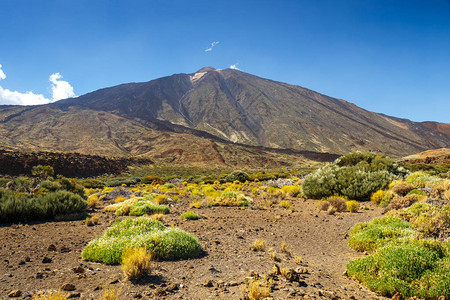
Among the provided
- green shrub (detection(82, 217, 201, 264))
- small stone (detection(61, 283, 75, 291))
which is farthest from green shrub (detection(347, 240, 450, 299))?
small stone (detection(61, 283, 75, 291))

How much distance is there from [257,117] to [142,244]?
14309 centimetres

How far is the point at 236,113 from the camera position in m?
151

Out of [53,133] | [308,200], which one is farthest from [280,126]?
[308,200]

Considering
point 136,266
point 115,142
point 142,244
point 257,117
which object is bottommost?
point 142,244

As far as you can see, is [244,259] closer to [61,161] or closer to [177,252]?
[177,252]

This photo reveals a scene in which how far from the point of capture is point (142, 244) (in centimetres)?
522

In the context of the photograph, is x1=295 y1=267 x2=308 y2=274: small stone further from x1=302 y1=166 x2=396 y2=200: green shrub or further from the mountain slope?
the mountain slope

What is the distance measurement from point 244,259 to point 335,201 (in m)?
8.13

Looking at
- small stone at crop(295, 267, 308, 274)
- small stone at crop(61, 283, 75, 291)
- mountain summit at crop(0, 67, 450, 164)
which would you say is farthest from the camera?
mountain summit at crop(0, 67, 450, 164)

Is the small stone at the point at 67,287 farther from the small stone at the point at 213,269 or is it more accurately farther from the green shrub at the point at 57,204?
the green shrub at the point at 57,204

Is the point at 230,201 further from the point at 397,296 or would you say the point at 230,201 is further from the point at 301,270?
the point at 397,296

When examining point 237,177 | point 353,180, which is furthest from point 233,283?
point 237,177

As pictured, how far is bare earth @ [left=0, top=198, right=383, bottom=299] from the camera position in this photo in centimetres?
377

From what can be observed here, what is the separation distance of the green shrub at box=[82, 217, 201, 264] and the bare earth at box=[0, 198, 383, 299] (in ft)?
0.77
